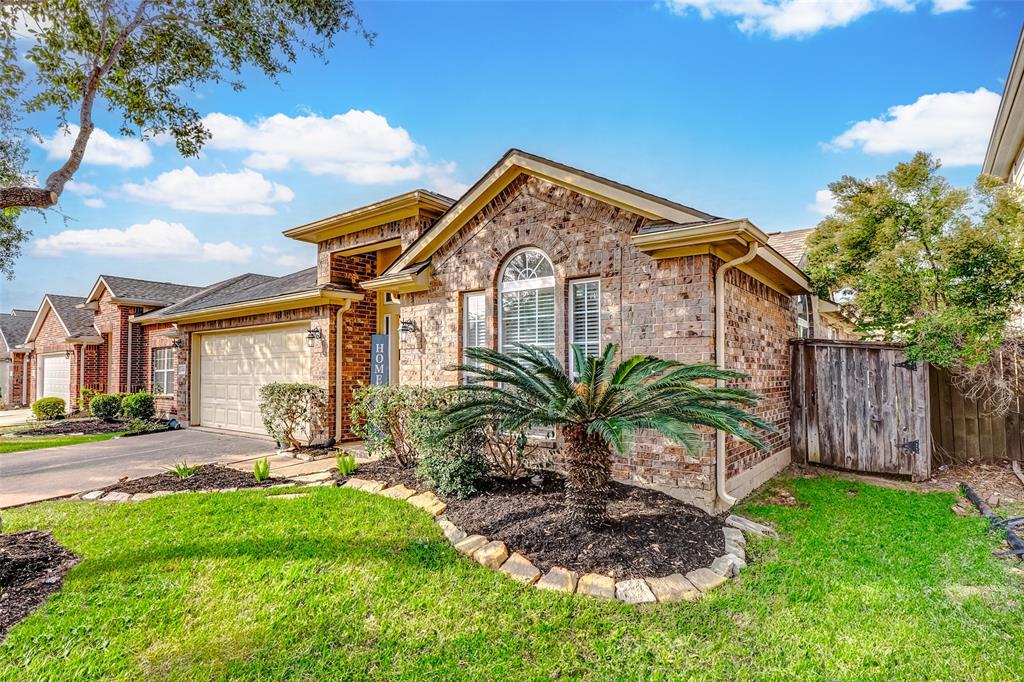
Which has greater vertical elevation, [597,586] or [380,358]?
[380,358]

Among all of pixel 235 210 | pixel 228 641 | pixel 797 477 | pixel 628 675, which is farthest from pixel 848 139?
pixel 235 210

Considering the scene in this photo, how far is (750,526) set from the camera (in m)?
5.17

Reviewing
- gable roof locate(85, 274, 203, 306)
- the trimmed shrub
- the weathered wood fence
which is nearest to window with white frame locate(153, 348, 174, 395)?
gable roof locate(85, 274, 203, 306)

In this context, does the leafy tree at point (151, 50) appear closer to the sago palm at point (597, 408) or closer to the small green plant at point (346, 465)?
the small green plant at point (346, 465)

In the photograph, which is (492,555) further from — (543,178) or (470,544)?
(543,178)

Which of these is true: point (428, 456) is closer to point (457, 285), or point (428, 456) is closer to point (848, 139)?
point (457, 285)

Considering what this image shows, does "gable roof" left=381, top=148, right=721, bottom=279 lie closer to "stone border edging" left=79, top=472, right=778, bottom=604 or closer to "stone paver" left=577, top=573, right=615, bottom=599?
"stone border edging" left=79, top=472, right=778, bottom=604

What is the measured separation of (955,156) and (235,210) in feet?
56.9

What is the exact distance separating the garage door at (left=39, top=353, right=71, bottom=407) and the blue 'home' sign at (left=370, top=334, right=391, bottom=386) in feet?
57.3

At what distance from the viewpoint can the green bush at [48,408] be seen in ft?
59.3

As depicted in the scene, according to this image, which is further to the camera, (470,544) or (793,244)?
(793,244)

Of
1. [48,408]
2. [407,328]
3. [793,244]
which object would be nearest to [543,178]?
[407,328]

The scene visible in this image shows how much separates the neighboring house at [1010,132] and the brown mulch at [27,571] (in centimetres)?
1233

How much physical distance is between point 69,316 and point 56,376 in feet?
9.73
